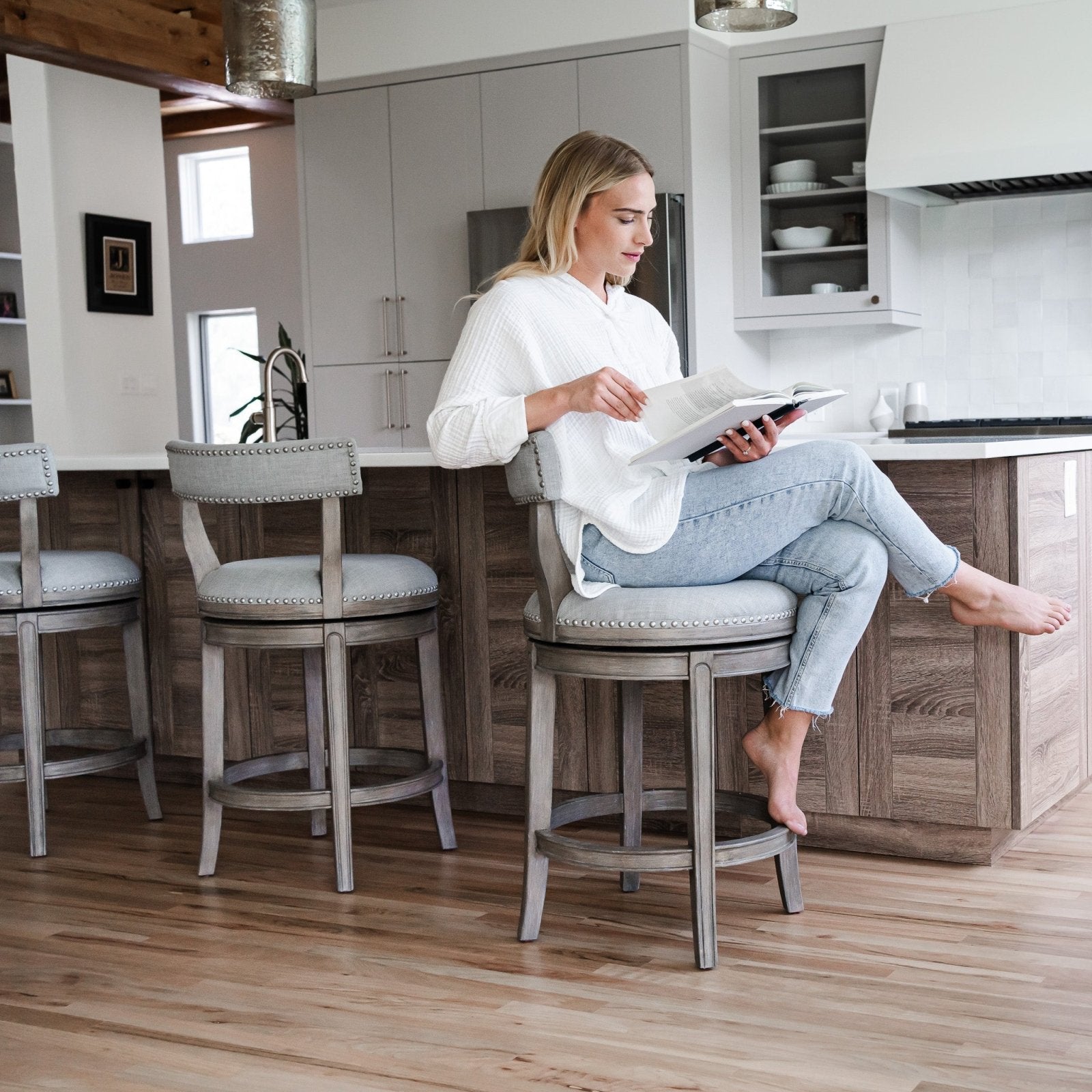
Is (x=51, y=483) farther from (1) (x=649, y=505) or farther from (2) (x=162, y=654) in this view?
(1) (x=649, y=505)

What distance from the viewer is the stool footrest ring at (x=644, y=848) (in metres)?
2.22

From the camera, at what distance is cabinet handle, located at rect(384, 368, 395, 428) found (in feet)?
18.3

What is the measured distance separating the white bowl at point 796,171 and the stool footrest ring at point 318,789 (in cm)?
284

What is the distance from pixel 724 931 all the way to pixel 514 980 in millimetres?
396

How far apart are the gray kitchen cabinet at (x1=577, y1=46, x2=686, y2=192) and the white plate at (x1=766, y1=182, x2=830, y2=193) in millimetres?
407

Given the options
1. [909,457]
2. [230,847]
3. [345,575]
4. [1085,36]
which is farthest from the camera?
[1085,36]

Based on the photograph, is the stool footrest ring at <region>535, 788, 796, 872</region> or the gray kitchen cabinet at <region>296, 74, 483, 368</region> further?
the gray kitchen cabinet at <region>296, 74, 483, 368</region>

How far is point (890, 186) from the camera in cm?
475

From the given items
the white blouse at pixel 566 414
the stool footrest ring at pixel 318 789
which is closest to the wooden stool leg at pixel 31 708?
the stool footrest ring at pixel 318 789

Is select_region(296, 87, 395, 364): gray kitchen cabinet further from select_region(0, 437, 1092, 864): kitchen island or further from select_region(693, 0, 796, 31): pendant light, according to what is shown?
select_region(693, 0, 796, 31): pendant light

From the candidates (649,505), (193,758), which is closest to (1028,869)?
(649,505)

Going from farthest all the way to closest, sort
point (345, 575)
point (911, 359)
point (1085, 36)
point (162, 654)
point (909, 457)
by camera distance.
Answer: point (911, 359)
point (1085, 36)
point (162, 654)
point (345, 575)
point (909, 457)

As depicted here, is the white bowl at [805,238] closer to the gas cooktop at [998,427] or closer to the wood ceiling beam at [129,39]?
the gas cooktop at [998,427]

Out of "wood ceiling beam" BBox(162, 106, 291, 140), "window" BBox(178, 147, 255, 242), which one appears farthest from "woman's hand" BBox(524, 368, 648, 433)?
"window" BBox(178, 147, 255, 242)
